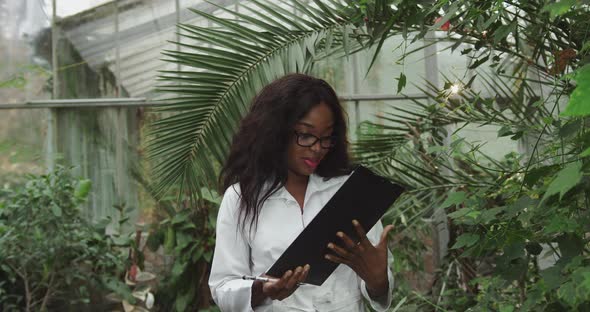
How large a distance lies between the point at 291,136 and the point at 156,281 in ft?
15.1

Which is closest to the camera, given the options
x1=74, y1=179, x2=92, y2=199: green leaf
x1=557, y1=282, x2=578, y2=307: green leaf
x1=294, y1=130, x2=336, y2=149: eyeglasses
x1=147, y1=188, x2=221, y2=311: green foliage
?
x1=557, y1=282, x2=578, y2=307: green leaf

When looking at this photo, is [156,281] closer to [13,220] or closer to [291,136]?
[13,220]

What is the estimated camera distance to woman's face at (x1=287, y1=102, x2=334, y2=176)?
208cm

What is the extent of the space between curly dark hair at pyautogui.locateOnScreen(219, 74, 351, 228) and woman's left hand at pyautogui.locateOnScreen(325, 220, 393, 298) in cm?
28

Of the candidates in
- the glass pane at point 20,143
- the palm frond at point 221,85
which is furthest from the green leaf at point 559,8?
the glass pane at point 20,143

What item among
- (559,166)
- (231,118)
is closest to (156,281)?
(231,118)

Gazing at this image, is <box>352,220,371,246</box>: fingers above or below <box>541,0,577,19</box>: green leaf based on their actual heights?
below

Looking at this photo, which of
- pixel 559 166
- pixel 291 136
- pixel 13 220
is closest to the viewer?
pixel 559 166

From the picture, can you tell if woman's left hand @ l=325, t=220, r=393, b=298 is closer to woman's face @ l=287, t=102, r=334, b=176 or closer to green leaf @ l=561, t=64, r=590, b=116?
woman's face @ l=287, t=102, r=334, b=176

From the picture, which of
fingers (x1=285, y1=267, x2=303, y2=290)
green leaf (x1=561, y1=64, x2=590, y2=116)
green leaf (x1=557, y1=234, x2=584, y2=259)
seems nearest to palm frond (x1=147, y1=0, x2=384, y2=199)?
fingers (x1=285, y1=267, x2=303, y2=290)

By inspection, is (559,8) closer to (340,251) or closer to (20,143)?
(340,251)

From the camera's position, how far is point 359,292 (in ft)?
6.76

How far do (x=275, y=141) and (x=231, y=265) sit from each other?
14.1 inches

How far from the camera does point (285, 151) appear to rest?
215cm
